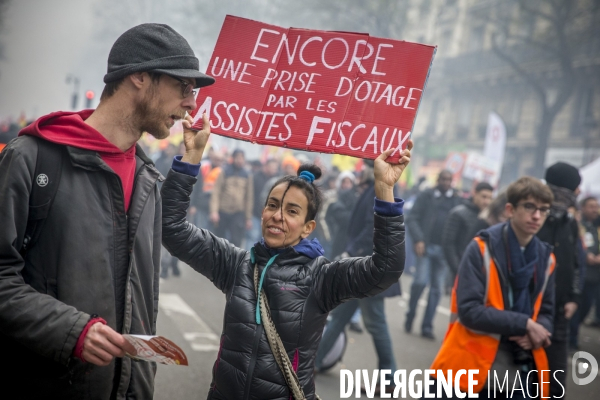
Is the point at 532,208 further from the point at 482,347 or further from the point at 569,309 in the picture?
the point at 569,309

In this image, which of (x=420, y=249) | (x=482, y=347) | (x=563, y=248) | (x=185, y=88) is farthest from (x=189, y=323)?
(x=185, y=88)

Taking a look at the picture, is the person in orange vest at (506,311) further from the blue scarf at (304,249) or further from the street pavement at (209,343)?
the street pavement at (209,343)

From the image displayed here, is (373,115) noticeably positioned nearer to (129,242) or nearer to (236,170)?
(129,242)

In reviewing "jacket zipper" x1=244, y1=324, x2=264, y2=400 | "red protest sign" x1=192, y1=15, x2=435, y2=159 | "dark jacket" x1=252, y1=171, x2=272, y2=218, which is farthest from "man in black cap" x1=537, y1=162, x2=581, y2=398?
"dark jacket" x1=252, y1=171, x2=272, y2=218

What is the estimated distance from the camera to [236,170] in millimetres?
11711

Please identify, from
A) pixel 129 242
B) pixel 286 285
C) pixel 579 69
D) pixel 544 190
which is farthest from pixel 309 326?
pixel 579 69

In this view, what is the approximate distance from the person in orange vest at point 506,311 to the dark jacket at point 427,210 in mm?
5112

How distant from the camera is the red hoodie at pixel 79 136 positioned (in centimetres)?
216

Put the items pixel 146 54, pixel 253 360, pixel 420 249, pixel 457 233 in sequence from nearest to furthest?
pixel 146 54 < pixel 253 360 < pixel 457 233 < pixel 420 249

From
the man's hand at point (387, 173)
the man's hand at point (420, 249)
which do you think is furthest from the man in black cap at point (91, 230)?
the man's hand at point (420, 249)

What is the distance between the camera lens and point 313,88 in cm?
337

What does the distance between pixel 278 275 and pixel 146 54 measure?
1.11 metres

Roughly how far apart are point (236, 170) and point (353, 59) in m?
8.47

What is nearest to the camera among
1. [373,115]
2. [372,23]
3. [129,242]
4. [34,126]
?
[34,126]
